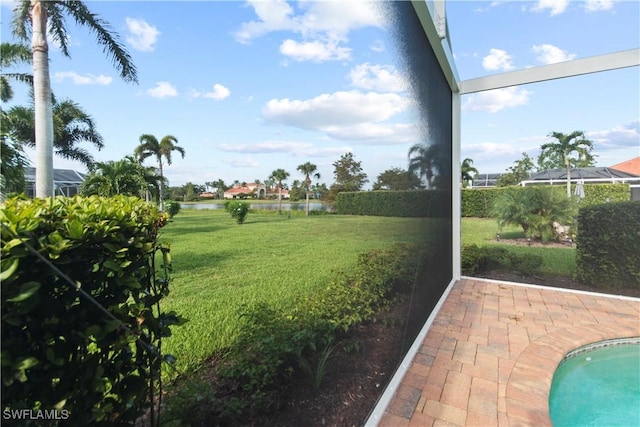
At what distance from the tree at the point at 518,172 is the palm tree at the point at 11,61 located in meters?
7.79

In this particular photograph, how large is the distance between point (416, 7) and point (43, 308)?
300 centimetres

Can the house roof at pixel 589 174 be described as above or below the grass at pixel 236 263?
above

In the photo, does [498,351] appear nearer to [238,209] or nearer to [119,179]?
[238,209]

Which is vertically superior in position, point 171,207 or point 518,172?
point 518,172

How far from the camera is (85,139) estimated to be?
0.75 m

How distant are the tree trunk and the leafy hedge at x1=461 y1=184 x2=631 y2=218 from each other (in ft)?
20.9

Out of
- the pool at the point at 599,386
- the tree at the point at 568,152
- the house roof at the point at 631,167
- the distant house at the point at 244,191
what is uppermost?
the tree at the point at 568,152

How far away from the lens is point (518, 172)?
7.00 meters

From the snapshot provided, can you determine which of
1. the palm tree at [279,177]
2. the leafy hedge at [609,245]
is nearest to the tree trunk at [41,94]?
the palm tree at [279,177]

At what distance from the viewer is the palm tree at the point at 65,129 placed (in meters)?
0.62

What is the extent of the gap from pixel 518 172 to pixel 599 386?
5.36m

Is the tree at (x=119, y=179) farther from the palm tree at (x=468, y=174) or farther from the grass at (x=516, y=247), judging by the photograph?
the palm tree at (x=468, y=174)

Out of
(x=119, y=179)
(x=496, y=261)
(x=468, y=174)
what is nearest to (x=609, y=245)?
(x=496, y=261)

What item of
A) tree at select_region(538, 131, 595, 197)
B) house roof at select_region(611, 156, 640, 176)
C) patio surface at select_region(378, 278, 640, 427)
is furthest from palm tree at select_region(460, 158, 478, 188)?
patio surface at select_region(378, 278, 640, 427)
